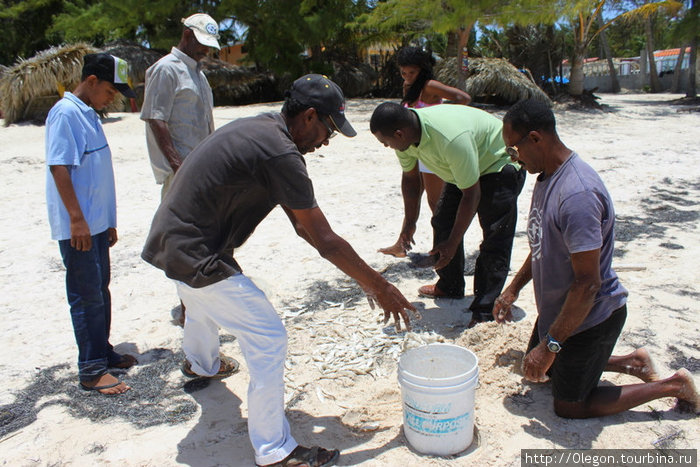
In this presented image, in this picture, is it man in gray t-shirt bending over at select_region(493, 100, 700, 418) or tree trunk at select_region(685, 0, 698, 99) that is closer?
man in gray t-shirt bending over at select_region(493, 100, 700, 418)

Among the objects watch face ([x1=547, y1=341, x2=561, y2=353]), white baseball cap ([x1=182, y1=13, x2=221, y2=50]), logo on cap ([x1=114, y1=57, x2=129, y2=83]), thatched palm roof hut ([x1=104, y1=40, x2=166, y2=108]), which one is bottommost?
watch face ([x1=547, y1=341, x2=561, y2=353])

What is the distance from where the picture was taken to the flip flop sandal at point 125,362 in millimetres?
3332

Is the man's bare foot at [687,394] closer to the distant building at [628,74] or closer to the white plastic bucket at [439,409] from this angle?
the white plastic bucket at [439,409]

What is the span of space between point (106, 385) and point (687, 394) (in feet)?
9.79

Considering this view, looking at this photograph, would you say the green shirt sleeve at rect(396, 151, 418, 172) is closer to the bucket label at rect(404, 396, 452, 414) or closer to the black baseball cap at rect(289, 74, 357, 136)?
the black baseball cap at rect(289, 74, 357, 136)

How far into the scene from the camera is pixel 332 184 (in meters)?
7.73

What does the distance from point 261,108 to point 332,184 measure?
7.76 meters

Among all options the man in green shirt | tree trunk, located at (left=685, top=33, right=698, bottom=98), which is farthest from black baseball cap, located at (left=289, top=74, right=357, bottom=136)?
tree trunk, located at (left=685, top=33, right=698, bottom=98)

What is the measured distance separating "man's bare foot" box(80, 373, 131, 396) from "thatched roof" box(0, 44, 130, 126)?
9838 mm

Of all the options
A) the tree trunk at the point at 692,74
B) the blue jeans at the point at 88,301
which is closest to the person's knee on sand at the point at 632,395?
the blue jeans at the point at 88,301

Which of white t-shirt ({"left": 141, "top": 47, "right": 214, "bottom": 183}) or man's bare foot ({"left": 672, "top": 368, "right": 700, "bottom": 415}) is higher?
white t-shirt ({"left": 141, "top": 47, "right": 214, "bottom": 183})

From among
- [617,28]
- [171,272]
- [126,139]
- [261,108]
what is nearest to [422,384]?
[171,272]

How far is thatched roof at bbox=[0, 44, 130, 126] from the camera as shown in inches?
451

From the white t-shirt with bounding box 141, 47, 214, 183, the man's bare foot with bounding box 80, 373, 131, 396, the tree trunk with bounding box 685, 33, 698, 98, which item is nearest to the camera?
the man's bare foot with bounding box 80, 373, 131, 396
